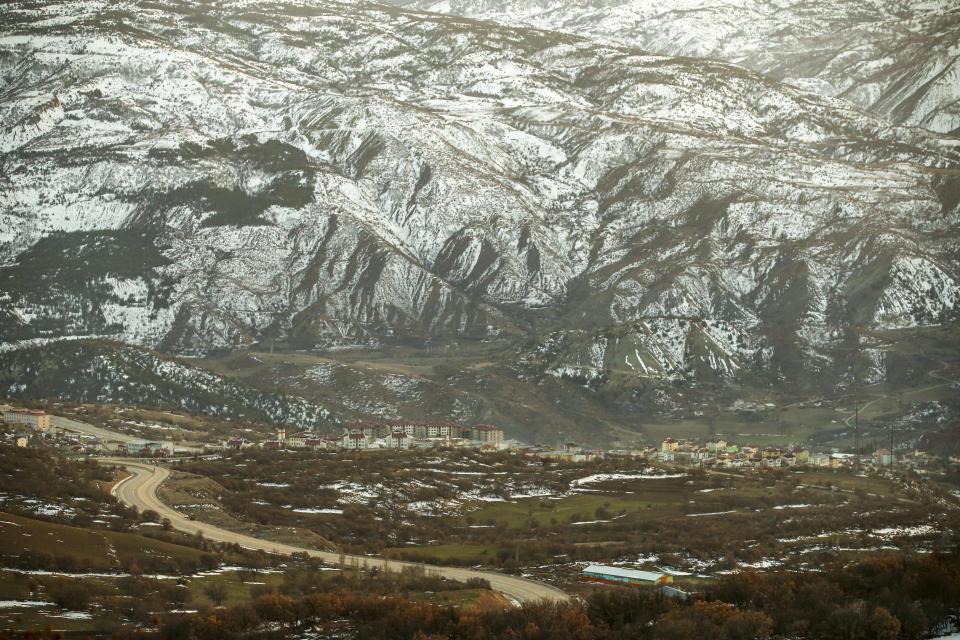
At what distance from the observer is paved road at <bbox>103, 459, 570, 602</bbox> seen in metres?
89.2

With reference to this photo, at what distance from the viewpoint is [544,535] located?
12062 centimetres

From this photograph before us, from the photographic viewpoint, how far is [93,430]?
173875 mm

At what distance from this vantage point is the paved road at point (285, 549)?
8925 cm

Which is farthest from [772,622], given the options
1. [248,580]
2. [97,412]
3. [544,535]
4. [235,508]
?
[97,412]

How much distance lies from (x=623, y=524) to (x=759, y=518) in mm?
15511

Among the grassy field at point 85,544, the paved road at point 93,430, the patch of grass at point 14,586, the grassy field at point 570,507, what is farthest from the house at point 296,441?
the patch of grass at point 14,586

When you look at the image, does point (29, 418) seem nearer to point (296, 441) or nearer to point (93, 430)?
point (93, 430)

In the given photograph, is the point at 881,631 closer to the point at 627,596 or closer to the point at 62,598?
the point at 627,596

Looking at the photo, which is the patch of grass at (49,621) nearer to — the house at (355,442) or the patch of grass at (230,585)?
the patch of grass at (230,585)

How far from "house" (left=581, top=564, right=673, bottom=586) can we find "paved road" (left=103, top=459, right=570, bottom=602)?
180 inches

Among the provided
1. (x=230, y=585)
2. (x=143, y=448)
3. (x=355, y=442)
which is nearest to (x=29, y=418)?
(x=143, y=448)

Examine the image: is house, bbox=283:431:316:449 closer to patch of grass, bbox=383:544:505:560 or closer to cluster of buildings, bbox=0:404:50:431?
cluster of buildings, bbox=0:404:50:431

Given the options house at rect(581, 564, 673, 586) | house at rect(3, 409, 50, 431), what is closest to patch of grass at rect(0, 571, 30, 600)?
house at rect(581, 564, 673, 586)

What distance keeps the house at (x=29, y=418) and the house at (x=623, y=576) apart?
94056 mm
